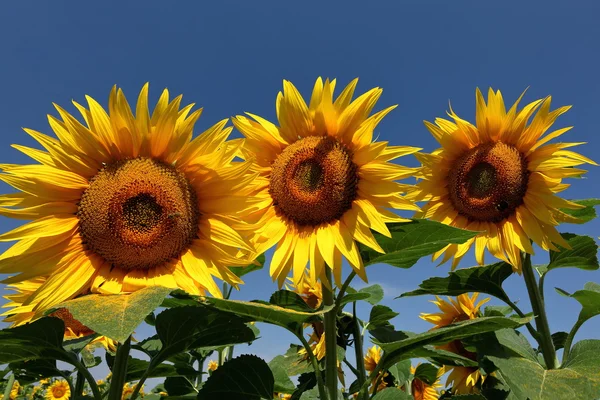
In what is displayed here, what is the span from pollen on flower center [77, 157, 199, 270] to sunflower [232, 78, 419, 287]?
1.70ft

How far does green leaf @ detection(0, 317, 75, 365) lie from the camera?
2.28m

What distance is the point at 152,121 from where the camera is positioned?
2.76 metres

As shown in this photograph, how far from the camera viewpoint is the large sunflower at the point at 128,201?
8.71 ft

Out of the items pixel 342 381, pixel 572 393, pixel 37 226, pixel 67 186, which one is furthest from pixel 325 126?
pixel 342 381

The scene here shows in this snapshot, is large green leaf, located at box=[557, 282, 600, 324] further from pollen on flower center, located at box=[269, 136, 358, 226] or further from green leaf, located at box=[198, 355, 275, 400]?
green leaf, located at box=[198, 355, 275, 400]

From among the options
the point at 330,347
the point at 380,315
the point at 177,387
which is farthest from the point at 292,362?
the point at 330,347

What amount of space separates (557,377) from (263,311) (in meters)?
2.03

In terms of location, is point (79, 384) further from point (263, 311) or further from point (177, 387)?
point (263, 311)

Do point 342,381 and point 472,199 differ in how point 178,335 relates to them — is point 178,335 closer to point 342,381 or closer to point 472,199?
point 472,199

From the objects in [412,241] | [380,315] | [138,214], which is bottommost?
[380,315]

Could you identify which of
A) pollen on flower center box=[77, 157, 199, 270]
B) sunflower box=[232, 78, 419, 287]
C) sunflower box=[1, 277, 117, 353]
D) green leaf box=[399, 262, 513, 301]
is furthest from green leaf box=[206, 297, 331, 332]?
green leaf box=[399, 262, 513, 301]

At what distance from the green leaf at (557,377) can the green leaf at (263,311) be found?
139cm

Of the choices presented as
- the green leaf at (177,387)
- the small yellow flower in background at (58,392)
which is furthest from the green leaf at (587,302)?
the small yellow flower in background at (58,392)

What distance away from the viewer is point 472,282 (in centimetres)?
403
